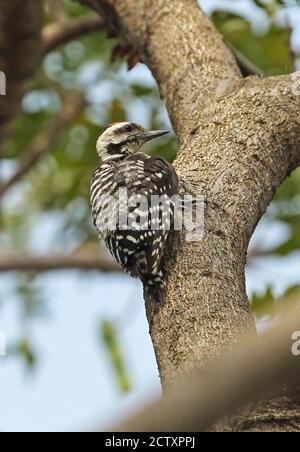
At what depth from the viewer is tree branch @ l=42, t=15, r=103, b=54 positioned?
6.16m

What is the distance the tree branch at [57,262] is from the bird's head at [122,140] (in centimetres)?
240

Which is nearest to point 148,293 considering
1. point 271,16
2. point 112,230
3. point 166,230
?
point 166,230

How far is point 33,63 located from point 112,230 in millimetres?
2241

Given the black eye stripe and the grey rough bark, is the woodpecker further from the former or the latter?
the black eye stripe

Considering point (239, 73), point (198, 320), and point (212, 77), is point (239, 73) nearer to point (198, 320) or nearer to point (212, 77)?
point (212, 77)

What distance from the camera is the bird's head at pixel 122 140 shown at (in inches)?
176

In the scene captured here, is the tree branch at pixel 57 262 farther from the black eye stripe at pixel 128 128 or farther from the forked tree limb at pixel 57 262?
the black eye stripe at pixel 128 128

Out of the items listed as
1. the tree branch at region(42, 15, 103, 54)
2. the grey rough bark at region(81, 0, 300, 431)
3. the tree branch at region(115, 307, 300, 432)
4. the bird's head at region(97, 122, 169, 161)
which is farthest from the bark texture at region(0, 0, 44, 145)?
the tree branch at region(115, 307, 300, 432)

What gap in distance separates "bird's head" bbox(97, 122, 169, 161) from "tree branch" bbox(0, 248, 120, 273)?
2.40 meters

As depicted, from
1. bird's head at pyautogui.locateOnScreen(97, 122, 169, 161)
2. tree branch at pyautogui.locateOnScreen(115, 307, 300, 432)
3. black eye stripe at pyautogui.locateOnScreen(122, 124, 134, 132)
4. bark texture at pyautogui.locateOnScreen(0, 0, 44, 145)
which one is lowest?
tree branch at pyautogui.locateOnScreen(115, 307, 300, 432)

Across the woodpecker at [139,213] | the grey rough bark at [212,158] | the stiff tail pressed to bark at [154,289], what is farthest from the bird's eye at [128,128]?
the stiff tail pressed to bark at [154,289]

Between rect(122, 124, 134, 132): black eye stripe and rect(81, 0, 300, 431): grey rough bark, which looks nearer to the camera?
rect(81, 0, 300, 431): grey rough bark

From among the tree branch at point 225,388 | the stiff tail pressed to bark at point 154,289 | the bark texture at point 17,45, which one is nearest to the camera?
the tree branch at point 225,388

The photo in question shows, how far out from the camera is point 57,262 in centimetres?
677
